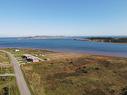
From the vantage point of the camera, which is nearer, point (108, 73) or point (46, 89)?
point (46, 89)

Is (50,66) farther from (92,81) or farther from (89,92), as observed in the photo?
(89,92)

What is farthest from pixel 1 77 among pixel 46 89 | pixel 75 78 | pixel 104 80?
pixel 104 80

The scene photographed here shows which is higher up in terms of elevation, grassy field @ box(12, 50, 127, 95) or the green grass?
the green grass

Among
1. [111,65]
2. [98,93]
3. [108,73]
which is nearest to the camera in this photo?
[98,93]

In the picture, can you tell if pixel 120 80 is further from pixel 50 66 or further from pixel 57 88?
pixel 50 66

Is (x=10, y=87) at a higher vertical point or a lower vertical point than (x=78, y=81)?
higher

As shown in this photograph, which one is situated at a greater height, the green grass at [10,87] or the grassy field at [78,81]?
the green grass at [10,87]

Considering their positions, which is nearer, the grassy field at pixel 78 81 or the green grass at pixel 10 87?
the green grass at pixel 10 87

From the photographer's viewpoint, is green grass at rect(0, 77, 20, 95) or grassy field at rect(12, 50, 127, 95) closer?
green grass at rect(0, 77, 20, 95)

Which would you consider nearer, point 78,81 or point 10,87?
point 10,87

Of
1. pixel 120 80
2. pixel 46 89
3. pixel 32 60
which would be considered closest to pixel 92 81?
pixel 120 80

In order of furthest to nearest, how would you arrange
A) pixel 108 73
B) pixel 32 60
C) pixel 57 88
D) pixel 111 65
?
pixel 32 60 → pixel 111 65 → pixel 108 73 → pixel 57 88
